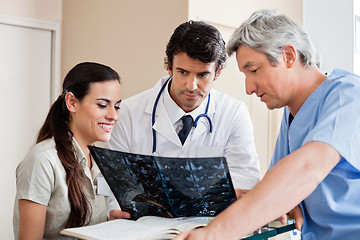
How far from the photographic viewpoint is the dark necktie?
2.04 m

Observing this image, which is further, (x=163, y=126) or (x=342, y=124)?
(x=163, y=126)

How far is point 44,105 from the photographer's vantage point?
3.78m

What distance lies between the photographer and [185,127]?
2.05 meters

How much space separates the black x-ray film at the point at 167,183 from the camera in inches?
46.4

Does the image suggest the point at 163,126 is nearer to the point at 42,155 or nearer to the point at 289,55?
the point at 42,155

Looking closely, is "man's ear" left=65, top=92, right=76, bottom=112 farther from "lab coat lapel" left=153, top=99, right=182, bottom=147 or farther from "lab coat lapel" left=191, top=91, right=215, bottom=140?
"lab coat lapel" left=191, top=91, right=215, bottom=140

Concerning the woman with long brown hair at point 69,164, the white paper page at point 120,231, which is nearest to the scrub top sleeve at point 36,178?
the woman with long brown hair at point 69,164

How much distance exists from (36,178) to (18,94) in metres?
2.28

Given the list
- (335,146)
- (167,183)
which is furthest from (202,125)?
(335,146)

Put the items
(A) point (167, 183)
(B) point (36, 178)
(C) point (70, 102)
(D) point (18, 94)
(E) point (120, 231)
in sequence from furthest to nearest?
(D) point (18, 94)
(C) point (70, 102)
(B) point (36, 178)
(A) point (167, 183)
(E) point (120, 231)

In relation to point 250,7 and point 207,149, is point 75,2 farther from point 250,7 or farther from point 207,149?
point 207,149

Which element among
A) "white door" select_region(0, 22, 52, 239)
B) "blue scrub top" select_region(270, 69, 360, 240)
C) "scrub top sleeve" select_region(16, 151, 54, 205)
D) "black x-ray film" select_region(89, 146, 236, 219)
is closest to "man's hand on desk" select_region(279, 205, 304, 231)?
"blue scrub top" select_region(270, 69, 360, 240)

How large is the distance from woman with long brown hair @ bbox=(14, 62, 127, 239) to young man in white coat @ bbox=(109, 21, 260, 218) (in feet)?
0.93

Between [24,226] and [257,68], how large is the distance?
892mm
